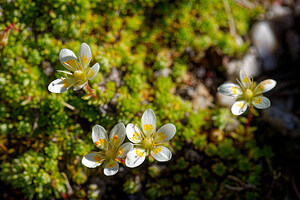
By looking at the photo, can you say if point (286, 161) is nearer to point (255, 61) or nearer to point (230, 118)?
point (230, 118)

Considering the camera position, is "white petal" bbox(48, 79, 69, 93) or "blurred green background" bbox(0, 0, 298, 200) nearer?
"white petal" bbox(48, 79, 69, 93)

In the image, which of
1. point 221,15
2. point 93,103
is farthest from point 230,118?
point 93,103

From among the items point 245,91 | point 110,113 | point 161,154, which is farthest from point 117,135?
point 245,91

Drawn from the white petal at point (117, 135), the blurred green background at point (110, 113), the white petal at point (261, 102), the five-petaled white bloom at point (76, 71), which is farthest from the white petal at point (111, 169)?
the white petal at point (261, 102)

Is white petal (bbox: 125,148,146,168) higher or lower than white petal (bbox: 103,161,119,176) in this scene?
higher

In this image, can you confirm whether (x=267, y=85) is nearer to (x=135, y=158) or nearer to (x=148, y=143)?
(x=148, y=143)

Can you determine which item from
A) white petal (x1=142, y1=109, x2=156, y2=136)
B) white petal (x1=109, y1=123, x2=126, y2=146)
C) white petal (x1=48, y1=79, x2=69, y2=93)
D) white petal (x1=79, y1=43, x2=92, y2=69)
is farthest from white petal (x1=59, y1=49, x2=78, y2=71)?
white petal (x1=142, y1=109, x2=156, y2=136)

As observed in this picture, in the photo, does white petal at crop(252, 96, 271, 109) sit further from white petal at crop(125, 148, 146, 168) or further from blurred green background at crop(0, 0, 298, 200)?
white petal at crop(125, 148, 146, 168)
